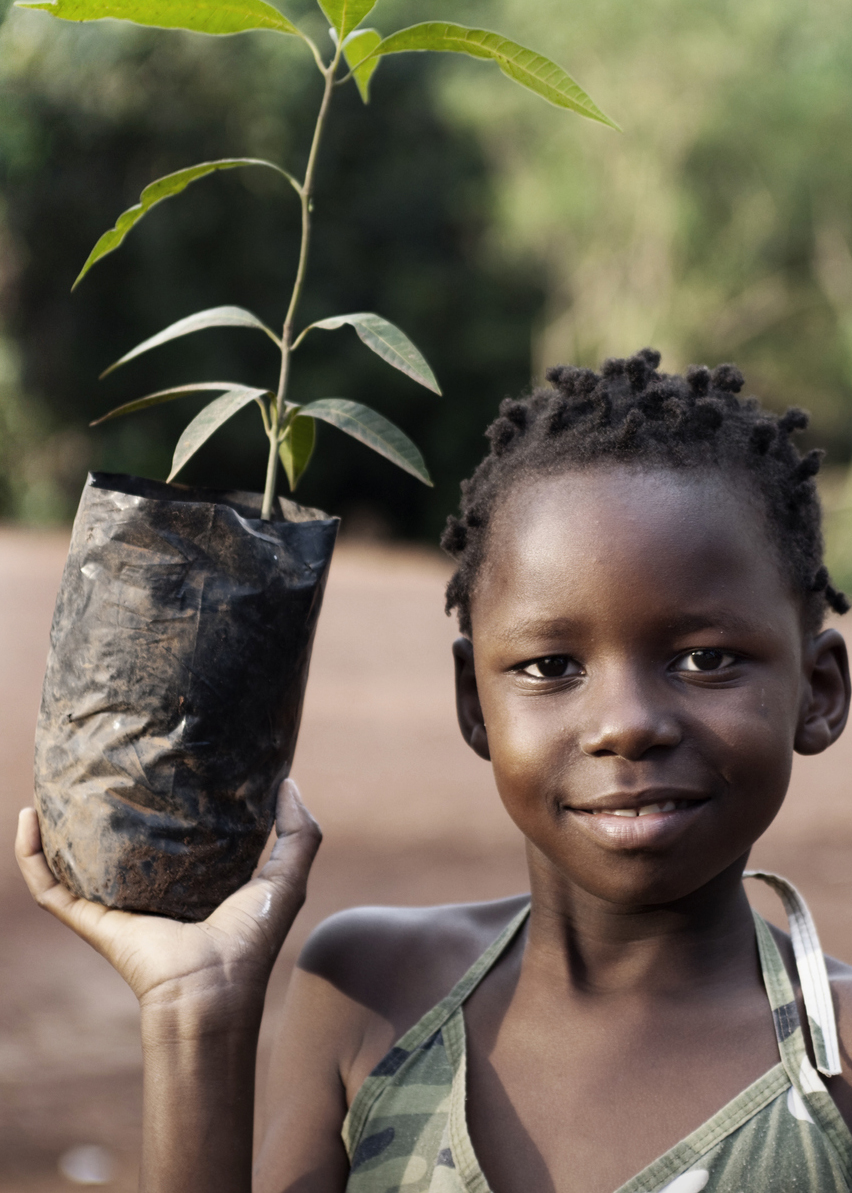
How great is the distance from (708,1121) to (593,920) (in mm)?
282

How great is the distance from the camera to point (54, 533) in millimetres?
16562

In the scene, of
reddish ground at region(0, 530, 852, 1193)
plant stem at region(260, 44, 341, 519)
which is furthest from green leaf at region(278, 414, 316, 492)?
reddish ground at region(0, 530, 852, 1193)

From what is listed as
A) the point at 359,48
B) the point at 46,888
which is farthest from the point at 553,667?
the point at 359,48

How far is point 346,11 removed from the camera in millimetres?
1463

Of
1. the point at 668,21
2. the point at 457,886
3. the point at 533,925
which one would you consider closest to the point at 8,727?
the point at 457,886

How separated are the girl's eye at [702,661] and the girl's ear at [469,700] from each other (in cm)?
34

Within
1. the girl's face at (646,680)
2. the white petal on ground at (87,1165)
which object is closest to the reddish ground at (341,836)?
the white petal on ground at (87,1165)

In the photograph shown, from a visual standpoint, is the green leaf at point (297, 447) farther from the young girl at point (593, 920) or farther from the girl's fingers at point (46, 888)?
the girl's fingers at point (46, 888)

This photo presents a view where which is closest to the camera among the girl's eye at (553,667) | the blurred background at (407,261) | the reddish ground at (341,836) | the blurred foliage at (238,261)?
the girl's eye at (553,667)

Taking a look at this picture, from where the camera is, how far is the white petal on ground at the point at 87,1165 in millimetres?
3629

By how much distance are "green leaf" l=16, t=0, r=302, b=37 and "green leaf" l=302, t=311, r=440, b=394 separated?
0.35 metres

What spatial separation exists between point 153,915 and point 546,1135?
1.82ft

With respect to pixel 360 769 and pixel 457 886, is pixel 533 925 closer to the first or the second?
pixel 457 886

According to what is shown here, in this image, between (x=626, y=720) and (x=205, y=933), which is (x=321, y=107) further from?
(x=205, y=933)
